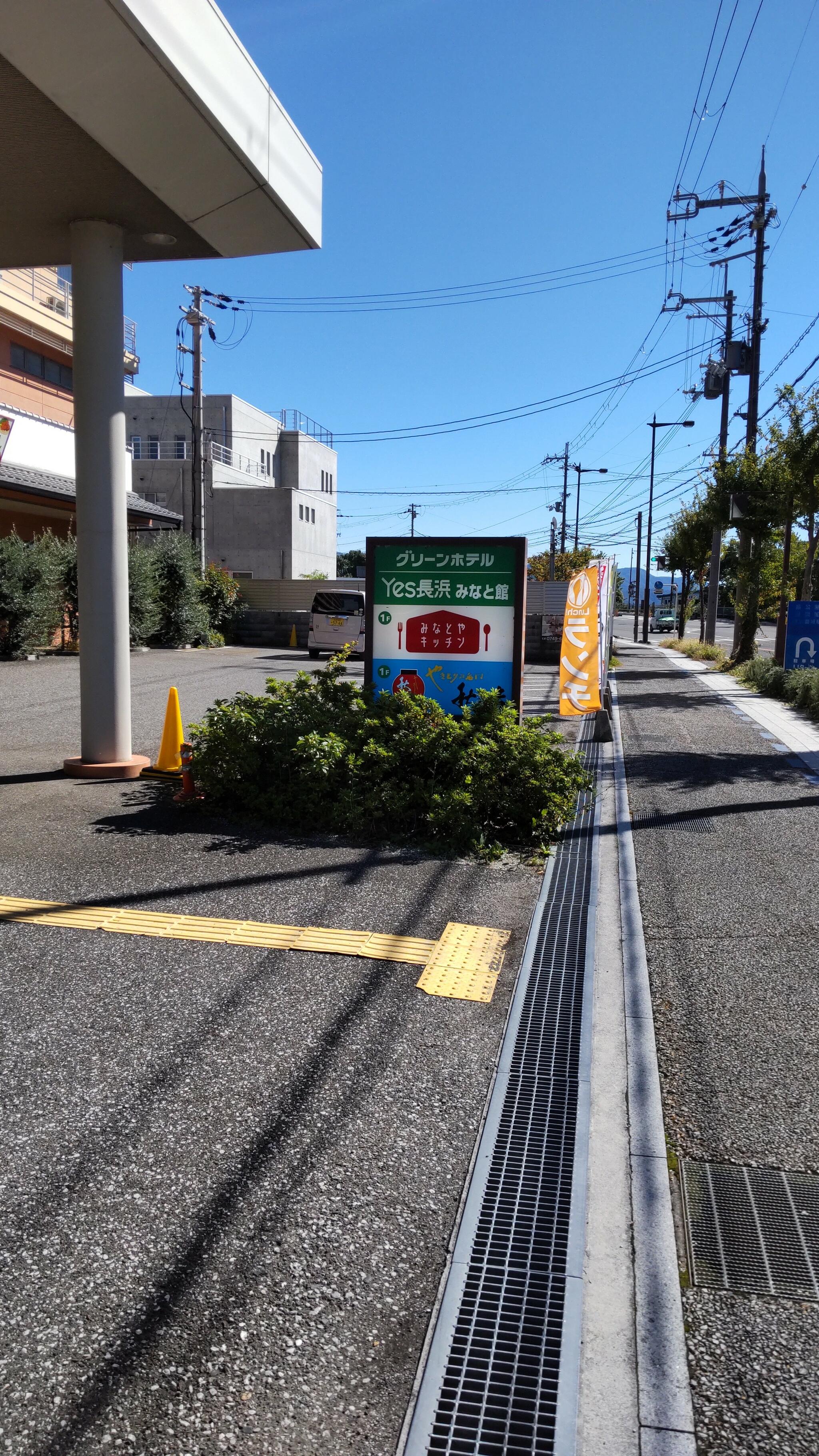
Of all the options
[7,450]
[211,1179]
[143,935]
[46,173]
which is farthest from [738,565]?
[211,1179]

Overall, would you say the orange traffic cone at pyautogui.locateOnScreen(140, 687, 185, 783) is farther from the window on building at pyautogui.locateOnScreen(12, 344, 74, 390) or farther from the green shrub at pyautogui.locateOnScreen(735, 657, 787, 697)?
the window on building at pyautogui.locateOnScreen(12, 344, 74, 390)

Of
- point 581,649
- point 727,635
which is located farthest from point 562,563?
point 581,649

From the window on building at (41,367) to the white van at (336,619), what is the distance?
843cm

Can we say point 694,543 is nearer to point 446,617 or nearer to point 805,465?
point 805,465

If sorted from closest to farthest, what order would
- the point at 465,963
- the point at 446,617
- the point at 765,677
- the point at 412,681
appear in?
1. the point at 465,963
2. the point at 446,617
3. the point at 412,681
4. the point at 765,677

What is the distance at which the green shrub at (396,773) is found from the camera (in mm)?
7090

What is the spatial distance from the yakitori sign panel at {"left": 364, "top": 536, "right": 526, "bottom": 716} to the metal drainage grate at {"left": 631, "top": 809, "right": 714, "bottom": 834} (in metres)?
1.43

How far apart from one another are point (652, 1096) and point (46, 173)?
789cm

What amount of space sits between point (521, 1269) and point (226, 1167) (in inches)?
37.9

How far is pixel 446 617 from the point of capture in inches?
325

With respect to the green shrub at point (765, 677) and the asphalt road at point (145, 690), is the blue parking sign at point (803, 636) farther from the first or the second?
the asphalt road at point (145, 690)

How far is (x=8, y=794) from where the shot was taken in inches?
322

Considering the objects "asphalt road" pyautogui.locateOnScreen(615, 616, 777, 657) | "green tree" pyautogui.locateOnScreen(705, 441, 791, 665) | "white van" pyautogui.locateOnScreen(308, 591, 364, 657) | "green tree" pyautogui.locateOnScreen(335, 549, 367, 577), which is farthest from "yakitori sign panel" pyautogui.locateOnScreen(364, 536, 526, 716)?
"green tree" pyautogui.locateOnScreen(335, 549, 367, 577)

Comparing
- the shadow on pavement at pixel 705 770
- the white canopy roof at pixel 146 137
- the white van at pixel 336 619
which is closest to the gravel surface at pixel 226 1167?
the shadow on pavement at pixel 705 770
